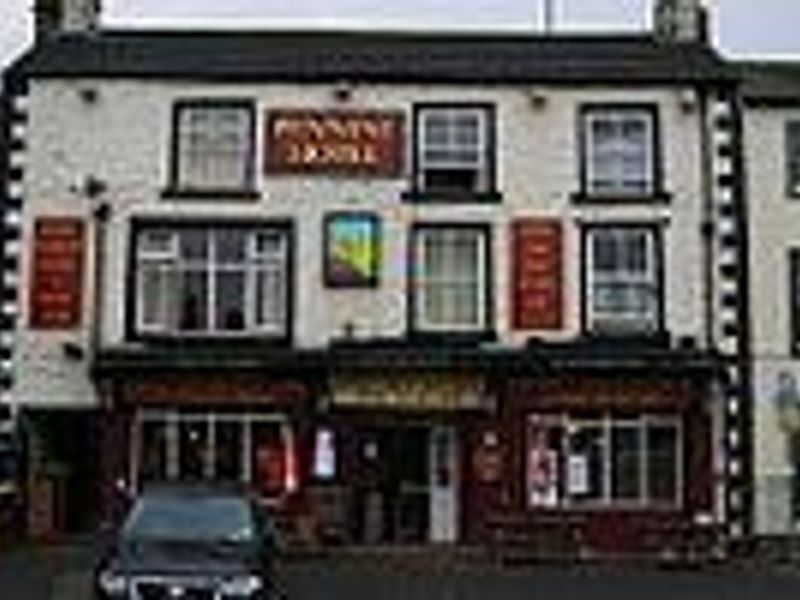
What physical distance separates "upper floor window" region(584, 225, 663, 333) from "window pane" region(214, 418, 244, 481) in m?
6.90

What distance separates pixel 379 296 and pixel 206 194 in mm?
3818

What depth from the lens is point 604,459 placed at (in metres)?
41.0

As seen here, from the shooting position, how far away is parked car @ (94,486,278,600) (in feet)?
72.6

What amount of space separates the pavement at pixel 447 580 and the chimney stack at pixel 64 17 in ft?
37.8

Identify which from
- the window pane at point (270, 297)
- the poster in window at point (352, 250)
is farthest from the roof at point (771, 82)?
the window pane at point (270, 297)

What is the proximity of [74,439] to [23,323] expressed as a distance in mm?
2669

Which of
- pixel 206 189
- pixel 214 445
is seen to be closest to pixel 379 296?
pixel 206 189

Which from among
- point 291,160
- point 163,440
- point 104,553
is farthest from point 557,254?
point 104,553

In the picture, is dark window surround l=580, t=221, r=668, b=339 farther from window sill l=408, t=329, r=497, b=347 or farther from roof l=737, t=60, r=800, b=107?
roof l=737, t=60, r=800, b=107

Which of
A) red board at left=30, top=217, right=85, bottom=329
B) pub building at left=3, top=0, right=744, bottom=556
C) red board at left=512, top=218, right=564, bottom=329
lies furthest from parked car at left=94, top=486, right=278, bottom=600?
red board at left=512, top=218, right=564, bottom=329

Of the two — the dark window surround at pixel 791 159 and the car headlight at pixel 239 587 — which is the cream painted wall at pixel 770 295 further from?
the car headlight at pixel 239 587

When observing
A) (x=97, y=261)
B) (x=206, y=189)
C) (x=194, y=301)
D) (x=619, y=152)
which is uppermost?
(x=619, y=152)

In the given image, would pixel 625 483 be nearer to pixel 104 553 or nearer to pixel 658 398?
pixel 658 398

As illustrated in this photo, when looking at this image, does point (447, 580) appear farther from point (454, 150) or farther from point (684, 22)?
point (684, 22)
